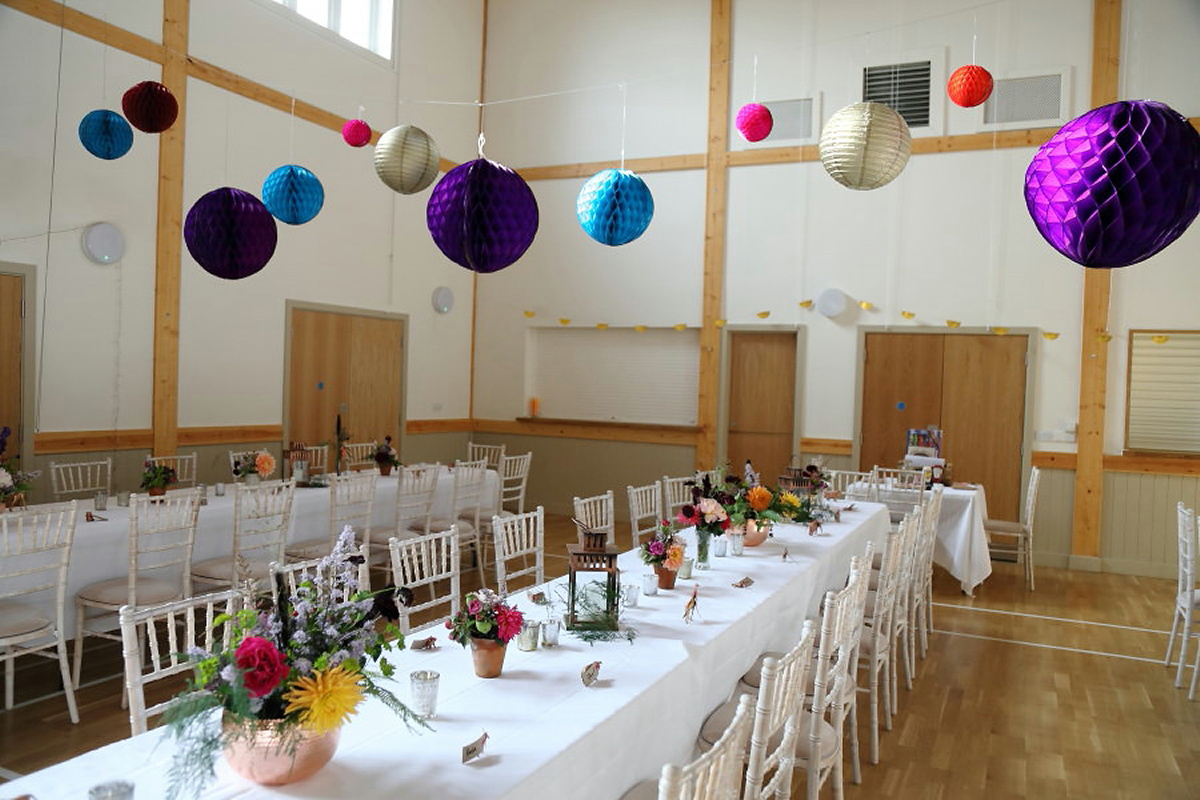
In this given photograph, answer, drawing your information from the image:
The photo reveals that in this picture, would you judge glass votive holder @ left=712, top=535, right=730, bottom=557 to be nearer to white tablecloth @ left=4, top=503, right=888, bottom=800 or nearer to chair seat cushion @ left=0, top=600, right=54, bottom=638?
white tablecloth @ left=4, top=503, right=888, bottom=800

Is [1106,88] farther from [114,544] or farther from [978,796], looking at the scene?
[114,544]

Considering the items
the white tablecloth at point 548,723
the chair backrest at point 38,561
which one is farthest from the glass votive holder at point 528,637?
the chair backrest at point 38,561

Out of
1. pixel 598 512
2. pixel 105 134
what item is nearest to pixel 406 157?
pixel 105 134

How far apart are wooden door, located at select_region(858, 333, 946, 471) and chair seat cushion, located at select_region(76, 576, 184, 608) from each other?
6.79 metres

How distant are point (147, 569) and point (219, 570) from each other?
513 mm

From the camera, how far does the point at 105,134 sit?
6.09 metres

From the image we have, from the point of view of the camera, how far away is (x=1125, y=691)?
16.7 ft

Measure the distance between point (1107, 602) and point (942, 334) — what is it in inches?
116

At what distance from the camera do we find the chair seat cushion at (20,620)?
12.9ft

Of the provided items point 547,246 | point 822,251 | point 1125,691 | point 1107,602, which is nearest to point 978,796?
point 1125,691

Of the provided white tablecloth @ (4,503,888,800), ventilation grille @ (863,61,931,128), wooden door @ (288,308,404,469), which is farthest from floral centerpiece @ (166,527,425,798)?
ventilation grille @ (863,61,931,128)

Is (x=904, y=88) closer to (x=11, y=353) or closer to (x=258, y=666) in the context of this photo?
(x=11, y=353)

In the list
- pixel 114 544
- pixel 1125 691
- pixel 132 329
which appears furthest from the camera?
pixel 132 329

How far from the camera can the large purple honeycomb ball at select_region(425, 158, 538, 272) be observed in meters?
3.46
